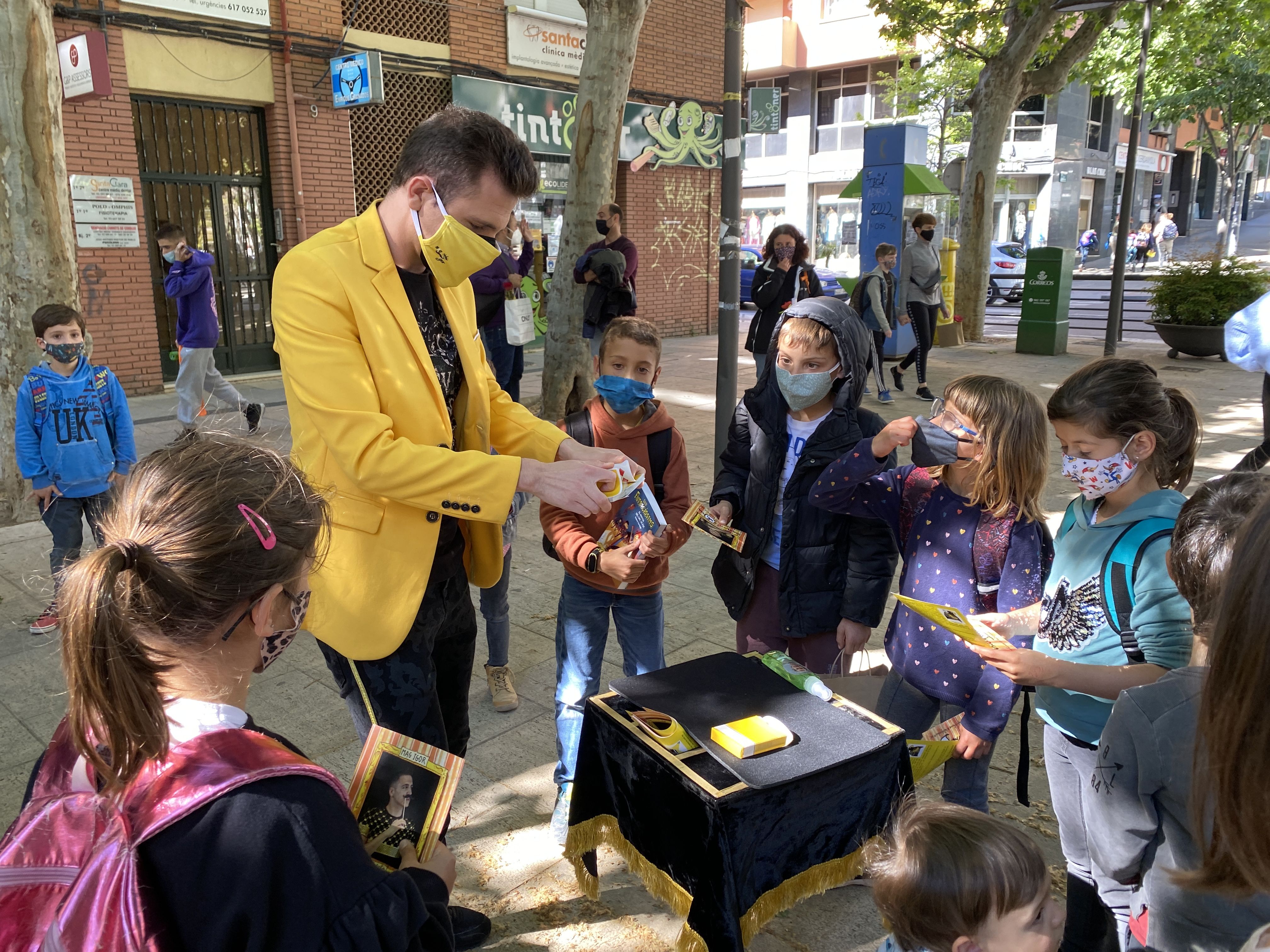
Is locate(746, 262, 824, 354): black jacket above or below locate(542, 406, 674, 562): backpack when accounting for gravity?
above

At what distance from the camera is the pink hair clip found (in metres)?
1.33

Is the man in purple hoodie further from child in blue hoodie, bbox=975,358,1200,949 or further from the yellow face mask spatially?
child in blue hoodie, bbox=975,358,1200,949

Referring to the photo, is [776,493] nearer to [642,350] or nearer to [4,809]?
[642,350]

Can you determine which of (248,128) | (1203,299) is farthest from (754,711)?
(1203,299)

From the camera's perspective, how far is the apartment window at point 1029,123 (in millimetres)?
33750

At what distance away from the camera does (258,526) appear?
1335mm

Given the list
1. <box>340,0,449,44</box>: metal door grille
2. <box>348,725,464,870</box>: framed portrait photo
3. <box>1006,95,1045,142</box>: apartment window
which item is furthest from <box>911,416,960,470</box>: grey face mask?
<box>1006,95,1045,142</box>: apartment window

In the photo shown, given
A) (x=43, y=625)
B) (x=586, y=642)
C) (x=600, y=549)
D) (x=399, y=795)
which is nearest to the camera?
(x=399, y=795)

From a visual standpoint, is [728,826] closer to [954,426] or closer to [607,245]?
[954,426]

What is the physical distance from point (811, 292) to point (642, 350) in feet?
22.7

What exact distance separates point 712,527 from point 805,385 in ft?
1.85

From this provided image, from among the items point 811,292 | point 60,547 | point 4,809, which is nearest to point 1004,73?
point 811,292

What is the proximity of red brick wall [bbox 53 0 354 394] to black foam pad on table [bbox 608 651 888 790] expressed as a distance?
8525 millimetres

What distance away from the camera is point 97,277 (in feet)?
33.5
